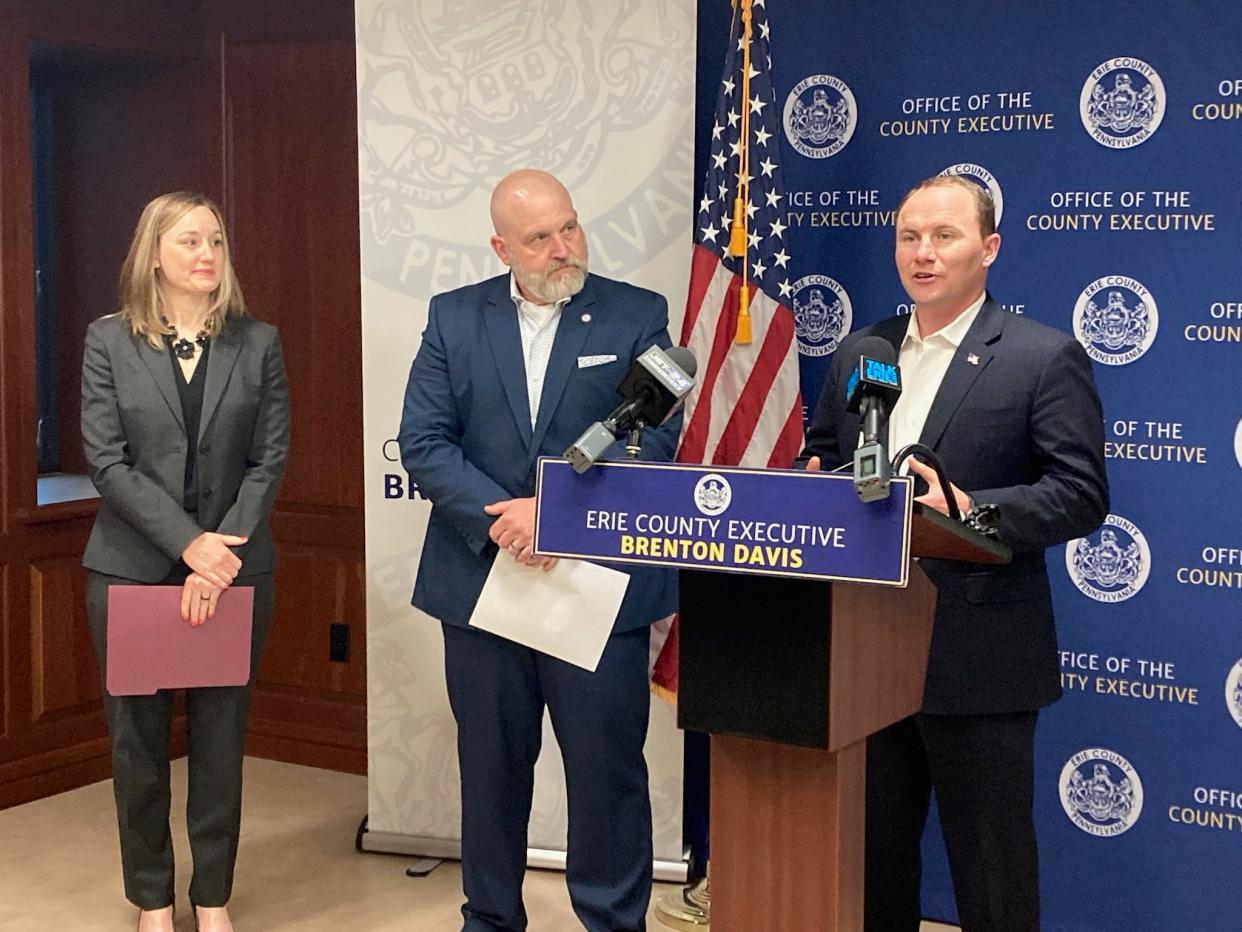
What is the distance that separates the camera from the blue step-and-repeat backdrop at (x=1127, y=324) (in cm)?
330

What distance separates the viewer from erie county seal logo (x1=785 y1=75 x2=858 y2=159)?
147 inches

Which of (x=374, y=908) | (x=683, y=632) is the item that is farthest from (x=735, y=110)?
(x=374, y=908)

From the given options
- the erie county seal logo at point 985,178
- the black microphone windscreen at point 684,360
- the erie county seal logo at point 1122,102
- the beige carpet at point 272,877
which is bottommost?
the beige carpet at point 272,877

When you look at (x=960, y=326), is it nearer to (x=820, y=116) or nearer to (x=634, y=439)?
(x=634, y=439)

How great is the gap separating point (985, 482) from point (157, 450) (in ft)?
6.29

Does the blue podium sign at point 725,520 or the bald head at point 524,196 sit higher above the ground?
the bald head at point 524,196

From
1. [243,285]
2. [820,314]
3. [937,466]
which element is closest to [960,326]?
[937,466]

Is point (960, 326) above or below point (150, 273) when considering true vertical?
below

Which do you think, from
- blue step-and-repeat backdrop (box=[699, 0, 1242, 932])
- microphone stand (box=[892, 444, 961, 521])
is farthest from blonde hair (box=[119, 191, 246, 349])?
microphone stand (box=[892, 444, 961, 521])

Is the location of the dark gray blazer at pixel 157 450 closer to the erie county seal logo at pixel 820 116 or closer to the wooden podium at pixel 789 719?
the erie county seal logo at pixel 820 116

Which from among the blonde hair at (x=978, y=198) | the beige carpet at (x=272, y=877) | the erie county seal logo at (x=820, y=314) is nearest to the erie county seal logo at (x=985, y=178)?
the erie county seal logo at (x=820, y=314)

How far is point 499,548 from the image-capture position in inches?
119

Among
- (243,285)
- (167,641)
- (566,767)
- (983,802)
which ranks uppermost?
(243,285)

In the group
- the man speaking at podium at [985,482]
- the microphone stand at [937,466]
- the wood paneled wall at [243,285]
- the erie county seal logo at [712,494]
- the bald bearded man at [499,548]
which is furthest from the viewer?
the wood paneled wall at [243,285]
